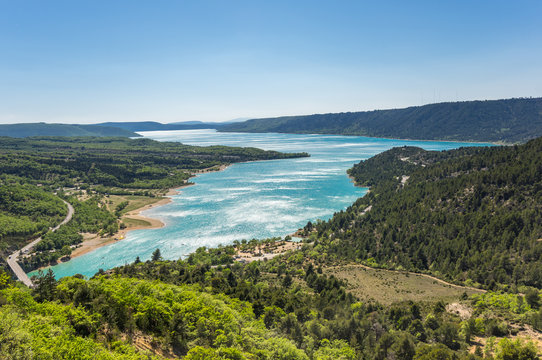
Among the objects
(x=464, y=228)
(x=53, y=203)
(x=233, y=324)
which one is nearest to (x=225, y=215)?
(x=53, y=203)

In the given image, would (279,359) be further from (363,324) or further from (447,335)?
(447,335)

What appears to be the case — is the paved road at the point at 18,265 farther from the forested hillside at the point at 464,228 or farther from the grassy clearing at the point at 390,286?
the forested hillside at the point at 464,228

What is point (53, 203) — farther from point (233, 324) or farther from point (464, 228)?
point (464, 228)

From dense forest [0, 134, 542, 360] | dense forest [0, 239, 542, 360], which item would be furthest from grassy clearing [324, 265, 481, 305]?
dense forest [0, 239, 542, 360]

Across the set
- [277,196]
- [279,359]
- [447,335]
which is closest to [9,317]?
[279,359]

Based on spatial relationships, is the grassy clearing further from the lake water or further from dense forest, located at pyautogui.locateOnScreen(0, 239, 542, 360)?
the lake water

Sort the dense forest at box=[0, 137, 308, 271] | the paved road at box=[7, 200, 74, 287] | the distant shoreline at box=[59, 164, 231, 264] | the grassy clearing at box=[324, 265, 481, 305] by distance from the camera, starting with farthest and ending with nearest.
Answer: the distant shoreline at box=[59, 164, 231, 264] < the dense forest at box=[0, 137, 308, 271] < the paved road at box=[7, 200, 74, 287] < the grassy clearing at box=[324, 265, 481, 305]
